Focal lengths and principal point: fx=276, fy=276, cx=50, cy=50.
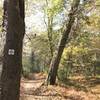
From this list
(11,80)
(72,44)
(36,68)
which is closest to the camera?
(11,80)

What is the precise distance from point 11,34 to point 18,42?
1.08 feet

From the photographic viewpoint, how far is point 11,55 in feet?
27.6

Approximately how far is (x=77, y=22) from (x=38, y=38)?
2432cm

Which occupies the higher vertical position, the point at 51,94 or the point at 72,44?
the point at 72,44

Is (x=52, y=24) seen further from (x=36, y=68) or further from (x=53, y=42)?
(x=36, y=68)

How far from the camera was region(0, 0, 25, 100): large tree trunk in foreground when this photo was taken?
27.5 feet

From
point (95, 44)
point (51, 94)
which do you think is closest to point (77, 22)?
point (51, 94)

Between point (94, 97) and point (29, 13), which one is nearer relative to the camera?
point (94, 97)

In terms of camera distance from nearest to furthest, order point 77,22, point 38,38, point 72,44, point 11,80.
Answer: point 11,80, point 77,22, point 72,44, point 38,38

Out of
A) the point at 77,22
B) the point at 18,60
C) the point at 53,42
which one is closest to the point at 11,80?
the point at 18,60

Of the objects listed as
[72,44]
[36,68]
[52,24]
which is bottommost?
[36,68]

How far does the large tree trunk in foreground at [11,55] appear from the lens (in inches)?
330

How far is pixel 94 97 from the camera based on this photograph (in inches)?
559

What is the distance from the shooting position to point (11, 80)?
8398mm
